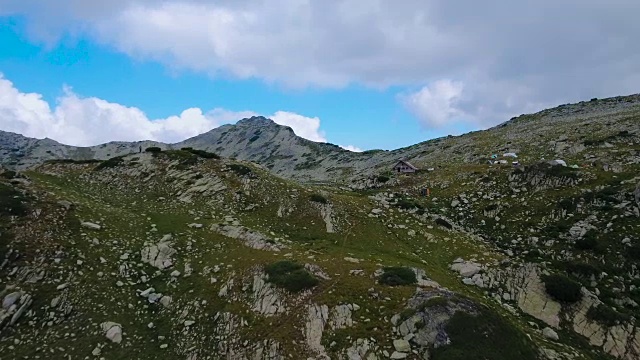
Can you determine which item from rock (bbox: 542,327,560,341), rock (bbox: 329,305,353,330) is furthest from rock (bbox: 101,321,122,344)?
rock (bbox: 542,327,560,341)

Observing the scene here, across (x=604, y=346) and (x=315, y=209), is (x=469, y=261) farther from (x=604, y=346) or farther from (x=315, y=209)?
(x=315, y=209)

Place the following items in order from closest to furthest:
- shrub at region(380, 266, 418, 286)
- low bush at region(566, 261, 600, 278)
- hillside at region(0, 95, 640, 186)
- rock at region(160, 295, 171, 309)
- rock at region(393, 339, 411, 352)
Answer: rock at region(393, 339, 411, 352) → shrub at region(380, 266, 418, 286) → rock at region(160, 295, 171, 309) → low bush at region(566, 261, 600, 278) → hillside at region(0, 95, 640, 186)

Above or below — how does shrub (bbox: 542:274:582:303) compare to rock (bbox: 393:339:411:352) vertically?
above

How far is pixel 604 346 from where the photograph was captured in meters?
22.6

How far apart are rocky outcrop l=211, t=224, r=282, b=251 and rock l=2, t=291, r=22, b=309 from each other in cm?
1418

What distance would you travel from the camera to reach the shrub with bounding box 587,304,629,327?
23.6m

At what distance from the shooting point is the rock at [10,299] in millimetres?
22688

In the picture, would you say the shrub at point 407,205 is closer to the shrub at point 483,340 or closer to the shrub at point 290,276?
the shrub at point 290,276

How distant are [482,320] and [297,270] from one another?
11.4 m

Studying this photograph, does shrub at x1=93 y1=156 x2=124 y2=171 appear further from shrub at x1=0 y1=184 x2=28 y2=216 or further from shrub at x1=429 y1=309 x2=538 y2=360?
shrub at x1=429 y1=309 x2=538 y2=360

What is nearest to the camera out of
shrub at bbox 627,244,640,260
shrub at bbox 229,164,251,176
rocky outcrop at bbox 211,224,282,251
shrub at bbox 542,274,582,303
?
shrub at bbox 542,274,582,303

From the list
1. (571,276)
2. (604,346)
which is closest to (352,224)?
(571,276)

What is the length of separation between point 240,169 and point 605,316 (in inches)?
1415

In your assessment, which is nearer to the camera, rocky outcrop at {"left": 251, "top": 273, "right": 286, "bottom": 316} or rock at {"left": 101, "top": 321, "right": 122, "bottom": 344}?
rock at {"left": 101, "top": 321, "right": 122, "bottom": 344}
